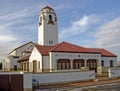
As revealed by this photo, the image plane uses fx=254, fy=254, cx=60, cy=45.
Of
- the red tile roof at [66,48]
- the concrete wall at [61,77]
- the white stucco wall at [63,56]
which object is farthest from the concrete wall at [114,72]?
the red tile roof at [66,48]

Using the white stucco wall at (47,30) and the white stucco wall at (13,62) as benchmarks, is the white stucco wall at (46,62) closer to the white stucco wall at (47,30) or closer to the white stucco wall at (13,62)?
A: the white stucco wall at (47,30)

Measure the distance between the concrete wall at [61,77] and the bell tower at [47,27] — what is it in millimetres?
19481

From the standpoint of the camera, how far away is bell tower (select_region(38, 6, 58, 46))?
173ft

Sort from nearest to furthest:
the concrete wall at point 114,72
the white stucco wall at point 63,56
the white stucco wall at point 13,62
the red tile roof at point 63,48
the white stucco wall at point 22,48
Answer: the concrete wall at point 114,72
the white stucco wall at point 63,56
the red tile roof at point 63,48
the white stucco wall at point 13,62
the white stucco wall at point 22,48

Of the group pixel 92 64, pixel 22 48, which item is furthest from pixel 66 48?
pixel 22 48

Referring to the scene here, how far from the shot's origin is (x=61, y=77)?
32.0 metres

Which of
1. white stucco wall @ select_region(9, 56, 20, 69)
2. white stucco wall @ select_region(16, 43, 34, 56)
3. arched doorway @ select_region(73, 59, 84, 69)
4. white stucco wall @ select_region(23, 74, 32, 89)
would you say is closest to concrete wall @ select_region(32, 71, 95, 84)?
white stucco wall @ select_region(23, 74, 32, 89)

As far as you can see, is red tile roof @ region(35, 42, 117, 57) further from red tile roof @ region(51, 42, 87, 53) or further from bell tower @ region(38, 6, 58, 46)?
bell tower @ region(38, 6, 58, 46)

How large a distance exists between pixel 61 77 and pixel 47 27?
898 inches

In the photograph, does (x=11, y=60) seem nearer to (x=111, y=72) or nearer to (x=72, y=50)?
(x=72, y=50)

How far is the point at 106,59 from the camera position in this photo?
165ft

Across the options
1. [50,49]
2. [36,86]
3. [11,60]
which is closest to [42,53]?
[50,49]

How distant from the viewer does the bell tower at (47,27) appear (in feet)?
173

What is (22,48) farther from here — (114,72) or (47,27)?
(114,72)
